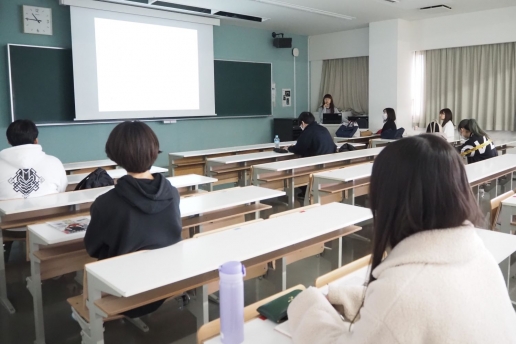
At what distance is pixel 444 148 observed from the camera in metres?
0.97

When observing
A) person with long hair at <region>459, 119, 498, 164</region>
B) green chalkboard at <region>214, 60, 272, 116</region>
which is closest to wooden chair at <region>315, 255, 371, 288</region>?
person with long hair at <region>459, 119, 498, 164</region>

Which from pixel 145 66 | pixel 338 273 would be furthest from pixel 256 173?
pixel 145 66

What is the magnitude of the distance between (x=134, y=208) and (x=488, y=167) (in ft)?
12.7

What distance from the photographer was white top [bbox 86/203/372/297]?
1721 mm

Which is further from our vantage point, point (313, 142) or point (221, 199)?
point (313, 142)

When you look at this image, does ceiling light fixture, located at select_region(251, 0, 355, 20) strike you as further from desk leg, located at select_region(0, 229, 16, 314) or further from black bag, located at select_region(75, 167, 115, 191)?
desk leg, located at select_region(0, 229, 16, 314)

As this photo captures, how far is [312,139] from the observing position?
5.91m

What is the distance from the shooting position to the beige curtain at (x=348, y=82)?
955 centimetres

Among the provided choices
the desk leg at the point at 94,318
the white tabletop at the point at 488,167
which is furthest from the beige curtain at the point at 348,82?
the desk leg at the point at 94,318

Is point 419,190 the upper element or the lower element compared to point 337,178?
upper

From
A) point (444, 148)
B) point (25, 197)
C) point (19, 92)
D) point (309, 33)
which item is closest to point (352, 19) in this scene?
point (309, 33)

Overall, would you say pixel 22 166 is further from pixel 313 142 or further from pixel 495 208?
pixel 313 142

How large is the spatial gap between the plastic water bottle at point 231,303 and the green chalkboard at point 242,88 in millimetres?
7332

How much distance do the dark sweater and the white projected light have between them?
5.02m
